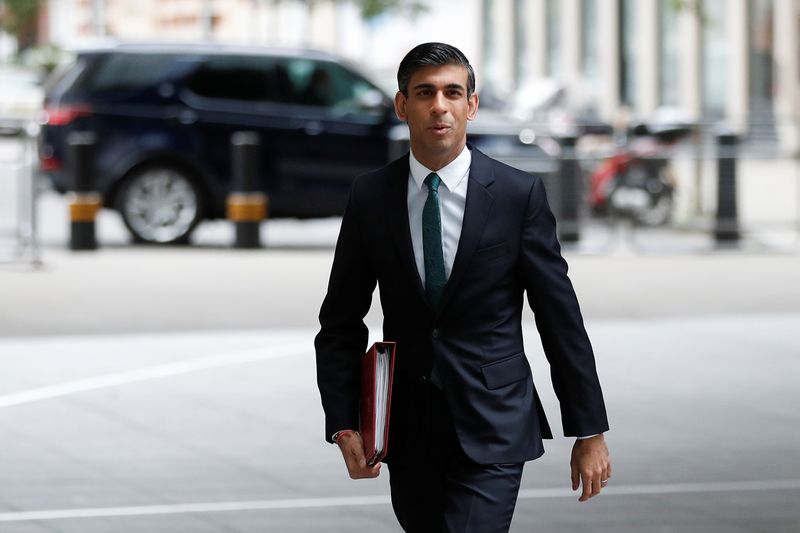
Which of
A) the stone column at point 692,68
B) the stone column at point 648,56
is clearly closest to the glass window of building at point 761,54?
the stone column at point 692,68

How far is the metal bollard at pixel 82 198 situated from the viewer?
16.3 meters

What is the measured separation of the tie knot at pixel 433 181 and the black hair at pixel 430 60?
0.17 m

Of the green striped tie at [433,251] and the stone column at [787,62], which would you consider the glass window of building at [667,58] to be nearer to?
the stone column at [787,62]

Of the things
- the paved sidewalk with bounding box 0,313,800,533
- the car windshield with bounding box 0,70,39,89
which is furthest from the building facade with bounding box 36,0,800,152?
the paved sidewalk with bounding box 0,313,800,533

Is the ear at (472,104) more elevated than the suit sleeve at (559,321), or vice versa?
the ear at (472,104)

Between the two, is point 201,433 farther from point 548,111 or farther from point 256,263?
point 548,111

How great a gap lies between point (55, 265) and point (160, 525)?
9.45m

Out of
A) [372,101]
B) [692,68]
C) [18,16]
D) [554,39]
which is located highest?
[18,16]

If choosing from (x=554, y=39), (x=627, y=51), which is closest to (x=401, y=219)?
(x=627, y=51)

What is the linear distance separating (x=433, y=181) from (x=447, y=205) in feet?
0.18

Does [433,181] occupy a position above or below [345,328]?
above

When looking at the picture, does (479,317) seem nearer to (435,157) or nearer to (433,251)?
(433,251)

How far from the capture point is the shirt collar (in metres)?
3.73

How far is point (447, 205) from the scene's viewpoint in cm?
373
